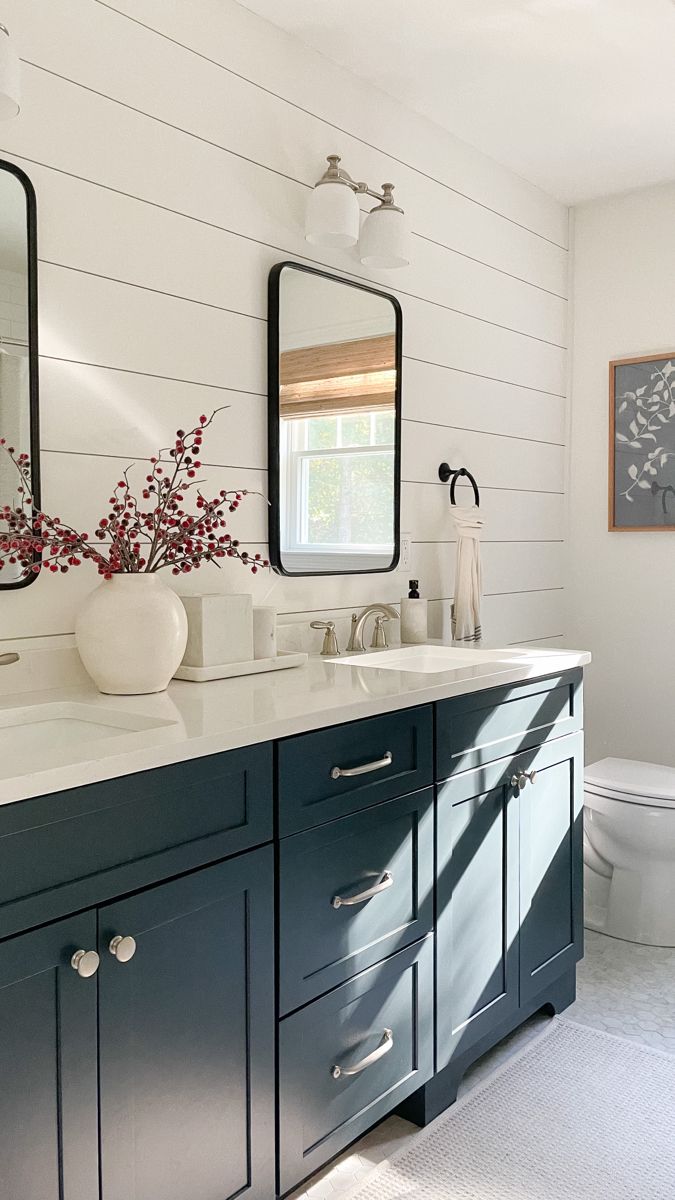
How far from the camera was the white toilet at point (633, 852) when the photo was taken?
9.02 feet

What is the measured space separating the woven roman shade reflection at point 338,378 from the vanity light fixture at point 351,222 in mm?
234

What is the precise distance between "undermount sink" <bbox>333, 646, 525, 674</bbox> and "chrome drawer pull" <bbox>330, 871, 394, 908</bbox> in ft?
2.00

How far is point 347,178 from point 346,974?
6.06 ft

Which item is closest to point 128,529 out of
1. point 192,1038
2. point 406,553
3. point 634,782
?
point 192,1038

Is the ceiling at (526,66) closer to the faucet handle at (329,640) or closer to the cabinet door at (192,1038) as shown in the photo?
the faucet handle at (329,640)

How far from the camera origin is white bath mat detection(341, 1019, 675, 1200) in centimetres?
175

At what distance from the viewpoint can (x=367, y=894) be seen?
171 centimetres

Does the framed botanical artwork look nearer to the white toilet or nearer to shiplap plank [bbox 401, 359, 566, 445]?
shiplap plank [bbox 401, 359, 566, 445]

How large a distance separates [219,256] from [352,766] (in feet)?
4.04

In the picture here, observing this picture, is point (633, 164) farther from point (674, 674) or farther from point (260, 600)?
point (260, 600)

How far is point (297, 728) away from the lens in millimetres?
1541

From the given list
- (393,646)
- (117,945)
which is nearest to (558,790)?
(393,646)

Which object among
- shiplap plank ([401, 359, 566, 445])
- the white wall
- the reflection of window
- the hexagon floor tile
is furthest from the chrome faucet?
the white wall

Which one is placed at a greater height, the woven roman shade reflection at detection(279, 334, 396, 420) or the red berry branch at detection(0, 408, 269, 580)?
the woven roman shade reflection at detection(279, 334, 396, 420)
